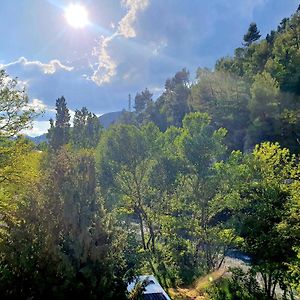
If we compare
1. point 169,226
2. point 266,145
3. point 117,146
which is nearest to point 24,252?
point 266,145

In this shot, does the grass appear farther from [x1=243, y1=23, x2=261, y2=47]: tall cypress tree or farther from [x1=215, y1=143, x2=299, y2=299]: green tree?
[x1=243, y1=23, x2=261, y2=47]: tall cypress tree

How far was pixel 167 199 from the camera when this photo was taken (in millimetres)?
28562

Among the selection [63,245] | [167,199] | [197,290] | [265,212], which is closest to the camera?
[63,245]

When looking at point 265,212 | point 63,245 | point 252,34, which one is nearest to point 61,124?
point 252,34

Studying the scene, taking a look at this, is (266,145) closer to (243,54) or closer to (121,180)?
(121,180)

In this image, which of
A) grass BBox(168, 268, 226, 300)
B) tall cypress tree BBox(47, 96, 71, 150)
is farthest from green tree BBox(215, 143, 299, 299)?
tall cypress tree BBox(47, 96, 71, 150)

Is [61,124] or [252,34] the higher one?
[252,34]

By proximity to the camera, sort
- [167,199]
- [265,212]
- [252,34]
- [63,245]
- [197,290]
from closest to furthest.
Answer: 1. [63,245]
2. [265,212]
3. [197,290]
4. [167,199]
5. [252,34]

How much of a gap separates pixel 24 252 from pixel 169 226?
1654 cm

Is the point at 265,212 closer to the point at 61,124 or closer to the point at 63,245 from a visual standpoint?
the point at 63,245

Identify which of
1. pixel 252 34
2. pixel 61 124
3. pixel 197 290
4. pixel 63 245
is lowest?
pixel 197 290

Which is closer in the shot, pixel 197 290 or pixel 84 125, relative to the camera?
pixel 197 290

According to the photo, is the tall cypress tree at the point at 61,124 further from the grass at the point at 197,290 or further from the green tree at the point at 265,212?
the green tree at the point at 265,212

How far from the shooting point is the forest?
1093 centimetres
